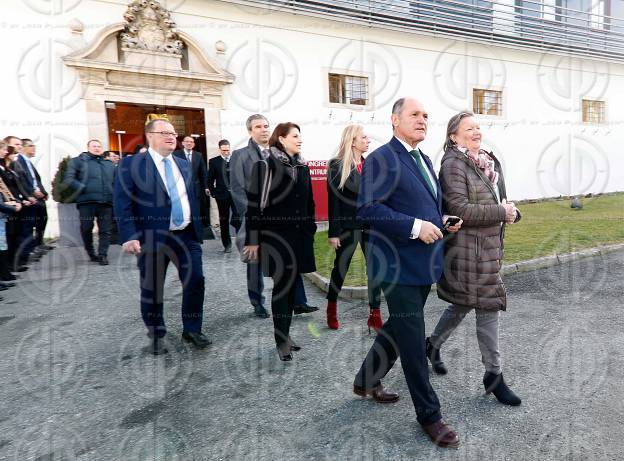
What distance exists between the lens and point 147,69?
389 inches

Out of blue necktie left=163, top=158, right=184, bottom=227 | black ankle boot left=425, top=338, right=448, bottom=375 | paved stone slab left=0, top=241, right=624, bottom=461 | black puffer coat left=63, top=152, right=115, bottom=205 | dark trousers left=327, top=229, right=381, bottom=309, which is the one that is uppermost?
black puffer coat left=63, top=152, right=115, bottom=205

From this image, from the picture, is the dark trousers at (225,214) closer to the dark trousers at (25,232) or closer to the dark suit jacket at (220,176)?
the dark suit jacket at (220,176)

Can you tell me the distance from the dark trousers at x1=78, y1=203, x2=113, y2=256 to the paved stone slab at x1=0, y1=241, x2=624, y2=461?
2.14 metres

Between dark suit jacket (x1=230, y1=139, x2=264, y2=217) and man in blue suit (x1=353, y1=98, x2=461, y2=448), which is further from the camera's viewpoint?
dark suit jacket (x1=230, y1=139, x2=264, y2=217)

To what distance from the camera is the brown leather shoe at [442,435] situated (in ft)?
7.34

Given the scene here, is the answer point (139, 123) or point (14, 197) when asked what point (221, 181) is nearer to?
point (14, 197)

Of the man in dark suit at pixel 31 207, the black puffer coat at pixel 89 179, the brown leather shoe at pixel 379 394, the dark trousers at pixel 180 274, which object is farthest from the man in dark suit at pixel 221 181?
the brown leather shoe at pixel 379 394

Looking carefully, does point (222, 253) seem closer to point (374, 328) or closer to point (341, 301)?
point (341, 301)

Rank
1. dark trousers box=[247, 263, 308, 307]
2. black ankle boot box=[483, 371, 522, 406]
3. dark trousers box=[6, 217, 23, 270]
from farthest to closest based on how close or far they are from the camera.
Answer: dark trousers box=[6, 217, 23, 270] < dark trousers box=[247, 263, 308, 307] < black ankle boot box=[483, 371, 522, 406]

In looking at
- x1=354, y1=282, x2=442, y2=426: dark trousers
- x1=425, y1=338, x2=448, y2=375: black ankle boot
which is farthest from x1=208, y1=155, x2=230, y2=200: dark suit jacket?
x1=354, y1=282, x2=442, y2=426: dark trousers

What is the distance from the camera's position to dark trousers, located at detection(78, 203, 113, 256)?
22.3ft

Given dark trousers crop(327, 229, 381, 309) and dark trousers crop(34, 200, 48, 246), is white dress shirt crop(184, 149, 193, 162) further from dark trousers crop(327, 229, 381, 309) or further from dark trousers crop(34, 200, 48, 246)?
dark trousers crop(327, 229, 381, 309)

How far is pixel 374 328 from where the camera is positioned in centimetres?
394

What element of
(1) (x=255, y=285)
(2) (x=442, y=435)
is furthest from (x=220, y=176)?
(2) (x=442, y=435)
